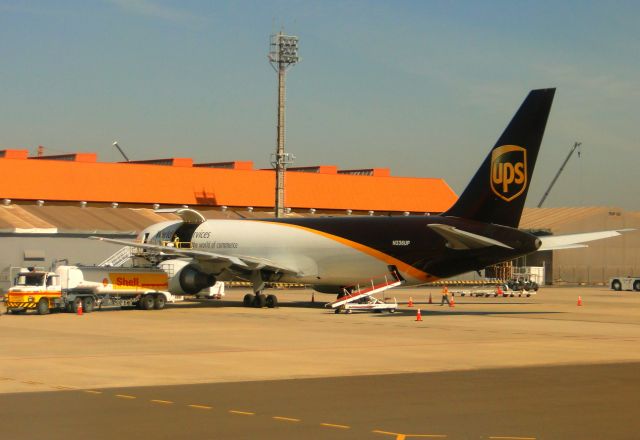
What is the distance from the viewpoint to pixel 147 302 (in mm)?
54031

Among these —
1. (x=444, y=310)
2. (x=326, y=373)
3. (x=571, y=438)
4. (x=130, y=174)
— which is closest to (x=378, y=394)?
(x=326, y=373)

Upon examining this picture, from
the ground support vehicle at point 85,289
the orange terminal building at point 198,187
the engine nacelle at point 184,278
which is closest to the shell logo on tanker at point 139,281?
the ground support vehicle at point 85,289

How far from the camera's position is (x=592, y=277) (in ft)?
353

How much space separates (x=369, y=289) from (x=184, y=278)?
10295mm

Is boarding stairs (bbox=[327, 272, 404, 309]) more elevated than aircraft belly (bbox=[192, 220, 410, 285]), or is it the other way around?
aircraft belly (bbox=[192, 220, 410, 285])

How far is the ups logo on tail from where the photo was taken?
48.8 metres

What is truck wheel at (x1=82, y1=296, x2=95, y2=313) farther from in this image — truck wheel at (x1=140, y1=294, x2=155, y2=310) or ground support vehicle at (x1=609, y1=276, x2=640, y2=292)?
Result: ground support vehicle at (x1=609, y1=276, x2=640, y2=292)

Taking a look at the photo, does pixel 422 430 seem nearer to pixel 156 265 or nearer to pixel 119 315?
pixel 119 315

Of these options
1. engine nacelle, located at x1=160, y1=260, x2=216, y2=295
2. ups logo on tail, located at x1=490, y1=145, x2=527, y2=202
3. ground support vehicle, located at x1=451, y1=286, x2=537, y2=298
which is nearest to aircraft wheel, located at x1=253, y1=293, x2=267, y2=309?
engine nacelle, located at x1=160, y1=260, x2=216, y2=295

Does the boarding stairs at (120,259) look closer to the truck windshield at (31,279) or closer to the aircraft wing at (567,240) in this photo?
the truck windshield at (31,279)

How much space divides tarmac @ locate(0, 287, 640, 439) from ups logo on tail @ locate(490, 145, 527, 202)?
24.4 ft

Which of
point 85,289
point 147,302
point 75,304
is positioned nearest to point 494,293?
point 147,302

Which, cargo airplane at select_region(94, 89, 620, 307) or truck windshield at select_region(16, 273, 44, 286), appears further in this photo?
truck windshield at select_region(16, 273, 44, 286)

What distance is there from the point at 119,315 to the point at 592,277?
69943mm
